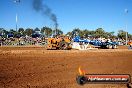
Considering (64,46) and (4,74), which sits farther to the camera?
(64,46)

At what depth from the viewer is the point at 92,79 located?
407cm

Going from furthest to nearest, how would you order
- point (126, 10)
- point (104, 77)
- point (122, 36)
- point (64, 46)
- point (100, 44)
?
point (122, 36), point (126, 10), point (100, 44), point (64, 46), point (104, 77)

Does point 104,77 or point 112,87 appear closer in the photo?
point 104,77

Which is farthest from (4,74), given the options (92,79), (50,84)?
(92,79)

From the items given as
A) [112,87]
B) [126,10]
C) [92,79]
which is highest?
[126,10]

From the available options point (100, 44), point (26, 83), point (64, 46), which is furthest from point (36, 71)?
point (100, 44)

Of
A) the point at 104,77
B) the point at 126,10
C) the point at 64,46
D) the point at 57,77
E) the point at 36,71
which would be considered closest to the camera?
the point at 104,77

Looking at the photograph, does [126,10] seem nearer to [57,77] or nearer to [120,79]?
[57,77]

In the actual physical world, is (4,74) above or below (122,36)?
below

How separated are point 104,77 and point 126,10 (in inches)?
2514

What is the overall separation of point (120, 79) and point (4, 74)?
7.80 m

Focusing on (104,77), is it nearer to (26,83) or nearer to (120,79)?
(120,79)

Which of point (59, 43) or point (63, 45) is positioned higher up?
point (59, 43)

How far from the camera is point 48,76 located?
11141 mm
